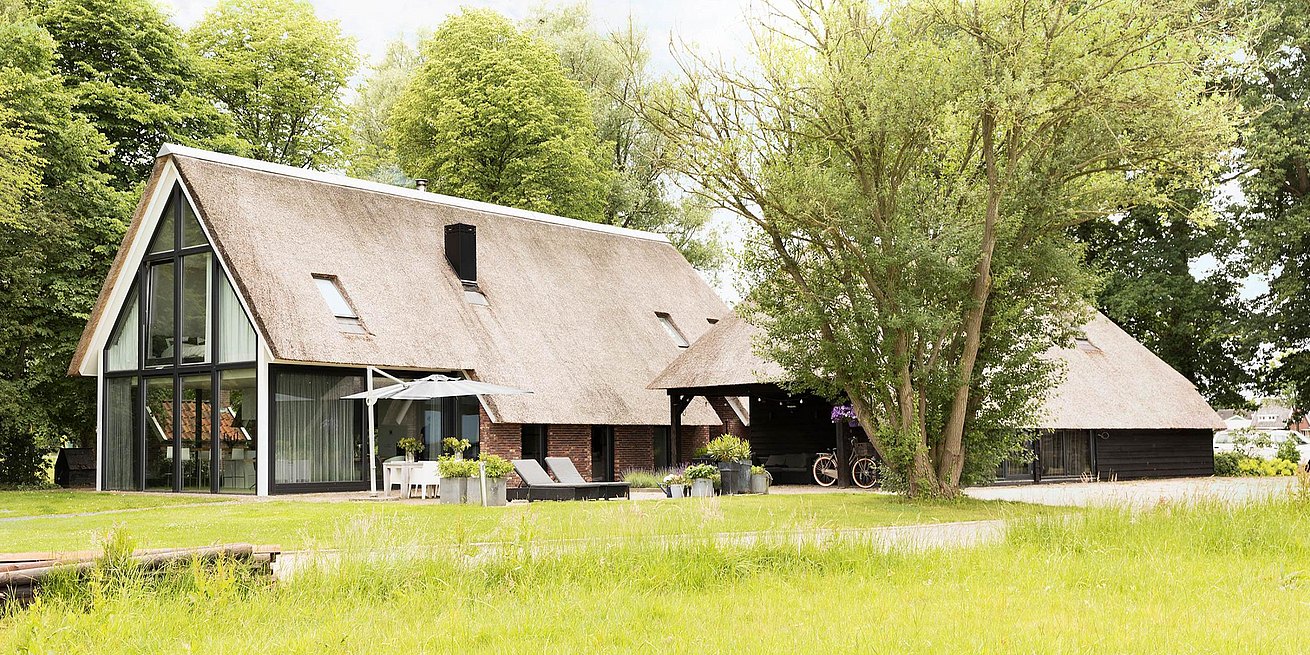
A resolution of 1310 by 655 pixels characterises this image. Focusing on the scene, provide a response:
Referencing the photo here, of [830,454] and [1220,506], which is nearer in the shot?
[1220,506]

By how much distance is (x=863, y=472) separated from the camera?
69.7 feet

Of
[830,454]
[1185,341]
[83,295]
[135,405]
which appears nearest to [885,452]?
[830,454]

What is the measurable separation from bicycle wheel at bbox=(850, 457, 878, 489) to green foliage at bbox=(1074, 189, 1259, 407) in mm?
9730

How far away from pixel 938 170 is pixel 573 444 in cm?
873

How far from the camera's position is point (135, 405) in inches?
830

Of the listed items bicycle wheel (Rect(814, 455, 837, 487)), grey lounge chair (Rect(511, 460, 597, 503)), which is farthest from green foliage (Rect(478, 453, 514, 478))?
bicycle wheel (Rect(814, 455, 837, 487))

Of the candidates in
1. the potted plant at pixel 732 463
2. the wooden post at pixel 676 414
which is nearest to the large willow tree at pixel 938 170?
the potted plant at pixel 732 463

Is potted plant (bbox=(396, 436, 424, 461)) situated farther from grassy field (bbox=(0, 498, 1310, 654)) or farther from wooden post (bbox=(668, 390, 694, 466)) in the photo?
grassy field (bbox=(0, 498, 1310, 654))

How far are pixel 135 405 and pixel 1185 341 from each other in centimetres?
2336

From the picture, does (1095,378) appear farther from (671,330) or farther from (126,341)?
(126,341)

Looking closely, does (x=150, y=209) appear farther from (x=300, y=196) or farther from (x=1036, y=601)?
(x=1036, y=601)

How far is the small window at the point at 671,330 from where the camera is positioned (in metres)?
26.0

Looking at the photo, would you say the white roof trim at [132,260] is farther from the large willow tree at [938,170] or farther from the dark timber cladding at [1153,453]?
the dark timber cladding at [1153,453]

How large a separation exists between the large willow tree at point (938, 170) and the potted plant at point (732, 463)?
7.65 ft
